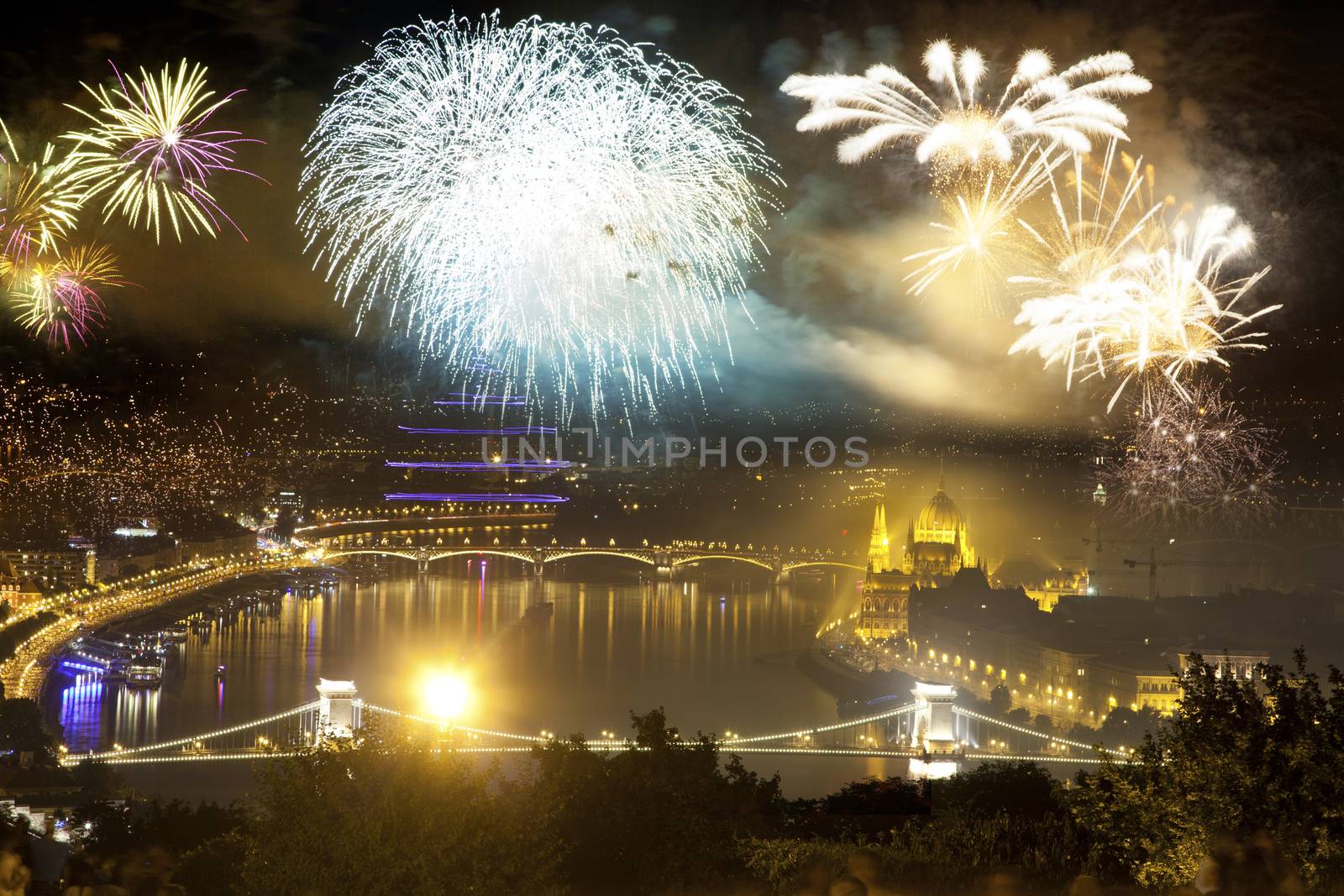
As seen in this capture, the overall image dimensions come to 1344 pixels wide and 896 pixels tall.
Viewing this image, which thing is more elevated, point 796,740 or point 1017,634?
point 1017,634

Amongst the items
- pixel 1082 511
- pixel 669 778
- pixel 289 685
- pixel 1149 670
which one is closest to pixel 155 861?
pixel 669 778

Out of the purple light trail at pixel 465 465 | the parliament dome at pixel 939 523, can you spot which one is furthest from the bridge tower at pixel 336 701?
the purple light trail at pixel 465 465

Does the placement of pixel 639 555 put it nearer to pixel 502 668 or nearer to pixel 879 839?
pixel 502 668

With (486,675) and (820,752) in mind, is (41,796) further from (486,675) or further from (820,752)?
(486,675)

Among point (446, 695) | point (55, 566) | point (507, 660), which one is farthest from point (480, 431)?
point (446, 695)

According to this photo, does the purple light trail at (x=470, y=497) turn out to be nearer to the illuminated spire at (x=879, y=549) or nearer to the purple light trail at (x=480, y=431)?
the purple light trail at (x=480, y=431)

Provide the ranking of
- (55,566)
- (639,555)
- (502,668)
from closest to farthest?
(502,668) < (55,566) < (639,555)
